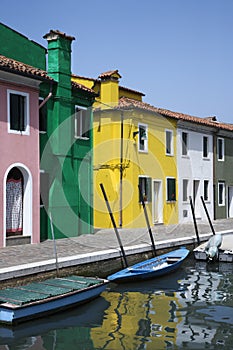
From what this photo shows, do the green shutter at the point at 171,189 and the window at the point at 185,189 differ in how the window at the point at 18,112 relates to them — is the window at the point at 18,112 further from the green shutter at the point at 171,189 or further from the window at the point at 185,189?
the window at the point at 185,189

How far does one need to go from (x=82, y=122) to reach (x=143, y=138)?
5015 millimetres

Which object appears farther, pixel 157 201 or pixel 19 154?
pixel 157 201

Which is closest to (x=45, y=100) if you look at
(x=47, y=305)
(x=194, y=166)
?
(x=47, y=305)

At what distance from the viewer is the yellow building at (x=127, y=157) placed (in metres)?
24.0

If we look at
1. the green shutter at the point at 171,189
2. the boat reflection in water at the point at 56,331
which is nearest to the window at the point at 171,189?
the green shutter at the point at 171,189

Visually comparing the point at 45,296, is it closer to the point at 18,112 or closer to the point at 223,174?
the point at 18,112

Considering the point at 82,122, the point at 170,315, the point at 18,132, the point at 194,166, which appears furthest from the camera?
the point at 194,166

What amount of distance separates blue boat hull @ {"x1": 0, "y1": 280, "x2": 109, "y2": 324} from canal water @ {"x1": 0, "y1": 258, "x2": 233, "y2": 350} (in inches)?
6.8

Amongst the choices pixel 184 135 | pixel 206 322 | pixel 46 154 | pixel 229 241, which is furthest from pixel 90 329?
pixel 184 135

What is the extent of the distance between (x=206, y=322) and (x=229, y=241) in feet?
31.4

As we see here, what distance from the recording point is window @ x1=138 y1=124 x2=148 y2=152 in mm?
24650

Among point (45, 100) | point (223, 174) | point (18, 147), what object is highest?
point (45, 100)

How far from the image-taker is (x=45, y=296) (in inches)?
424

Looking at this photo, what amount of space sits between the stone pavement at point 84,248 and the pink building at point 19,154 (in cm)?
78
